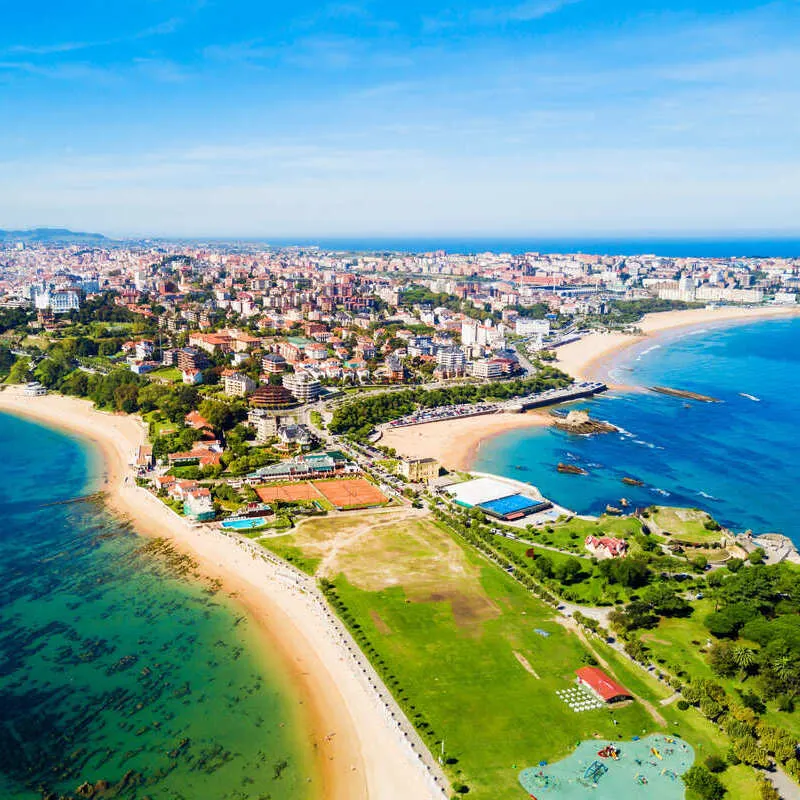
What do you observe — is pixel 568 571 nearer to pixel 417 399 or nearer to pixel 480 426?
pixel 480 426

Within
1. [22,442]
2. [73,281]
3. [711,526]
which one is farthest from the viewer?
[73,281]

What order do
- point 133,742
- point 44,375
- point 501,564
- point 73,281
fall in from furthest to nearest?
point 73,281 → point 44,375 → point 501,564 → point 133,742

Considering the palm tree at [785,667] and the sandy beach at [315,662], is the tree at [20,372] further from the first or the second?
the palm tree at [785,667]

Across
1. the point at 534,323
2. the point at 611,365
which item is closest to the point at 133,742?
the point at 611,365

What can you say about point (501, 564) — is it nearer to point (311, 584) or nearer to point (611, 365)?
point (311, 584)

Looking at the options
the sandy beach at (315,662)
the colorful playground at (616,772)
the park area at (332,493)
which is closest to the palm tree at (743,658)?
the colorful playground at (616,772)

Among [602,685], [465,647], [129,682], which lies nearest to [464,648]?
[465,647]
